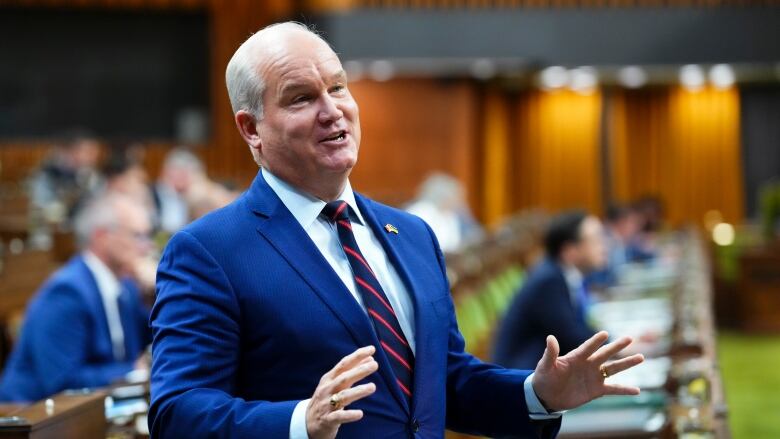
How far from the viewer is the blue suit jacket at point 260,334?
1923 millimetres

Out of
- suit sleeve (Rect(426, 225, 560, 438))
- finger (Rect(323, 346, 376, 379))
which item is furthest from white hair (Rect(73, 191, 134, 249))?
finger (Rect(323, 346, 376, 379))

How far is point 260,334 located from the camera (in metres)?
2.00

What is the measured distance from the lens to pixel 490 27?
1662cm

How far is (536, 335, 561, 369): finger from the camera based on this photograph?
6.79ft

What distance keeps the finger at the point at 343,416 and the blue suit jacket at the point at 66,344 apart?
9.18 feet

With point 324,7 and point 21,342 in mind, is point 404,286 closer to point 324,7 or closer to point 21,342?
point 21,342

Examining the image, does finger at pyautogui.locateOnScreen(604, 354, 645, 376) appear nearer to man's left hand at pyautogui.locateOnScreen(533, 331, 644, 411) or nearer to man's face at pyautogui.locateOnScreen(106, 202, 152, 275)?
man's left hand at pyautogui.locateOnScreen(533, 331, 644, 411)

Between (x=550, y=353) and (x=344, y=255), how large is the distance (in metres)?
0.39

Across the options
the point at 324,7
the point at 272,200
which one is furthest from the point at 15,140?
the point at 272,200

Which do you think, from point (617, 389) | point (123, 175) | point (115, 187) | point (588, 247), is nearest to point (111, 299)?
point (588, 247)

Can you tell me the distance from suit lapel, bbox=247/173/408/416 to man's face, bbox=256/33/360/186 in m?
0.10

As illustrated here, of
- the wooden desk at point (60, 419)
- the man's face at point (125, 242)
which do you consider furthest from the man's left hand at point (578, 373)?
the man's face at point (125, 242)

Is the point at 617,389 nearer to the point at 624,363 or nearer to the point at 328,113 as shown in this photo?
the point at 624,363

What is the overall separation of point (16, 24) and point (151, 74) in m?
2.15
